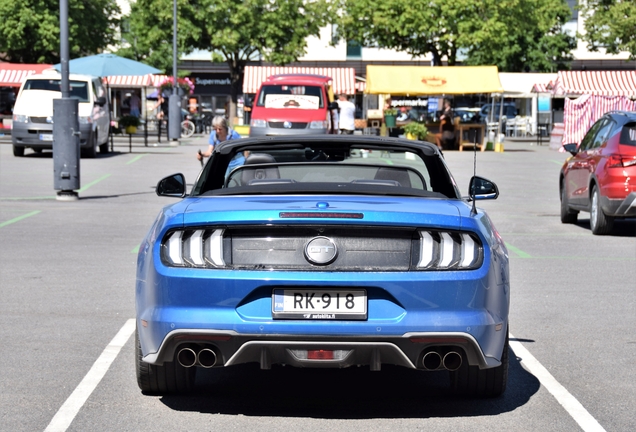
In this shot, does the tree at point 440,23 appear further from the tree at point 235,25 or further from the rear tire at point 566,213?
the rear tire at point 566,213

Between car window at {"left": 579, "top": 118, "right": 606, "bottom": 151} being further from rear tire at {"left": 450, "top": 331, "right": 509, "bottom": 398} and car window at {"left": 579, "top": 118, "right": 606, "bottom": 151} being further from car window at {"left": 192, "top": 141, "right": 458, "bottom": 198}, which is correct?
rear tire at {"left": 450, "top": 331, "right": 509, "bottom": 398}

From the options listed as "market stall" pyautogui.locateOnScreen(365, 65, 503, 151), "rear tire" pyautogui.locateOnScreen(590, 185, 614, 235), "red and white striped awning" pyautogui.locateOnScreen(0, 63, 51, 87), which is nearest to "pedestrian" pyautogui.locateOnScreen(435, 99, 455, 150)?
"market stall" pyautogui.locateOnScreen(365, 65, 503, 151)

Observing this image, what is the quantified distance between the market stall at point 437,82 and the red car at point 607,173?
27099mm

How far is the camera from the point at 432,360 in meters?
5.23

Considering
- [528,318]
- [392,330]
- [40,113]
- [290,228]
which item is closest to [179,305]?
[290,228]

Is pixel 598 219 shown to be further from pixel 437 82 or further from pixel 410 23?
pixel 410 23

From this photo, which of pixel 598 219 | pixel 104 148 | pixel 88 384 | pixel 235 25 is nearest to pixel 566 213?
pixel 598 219

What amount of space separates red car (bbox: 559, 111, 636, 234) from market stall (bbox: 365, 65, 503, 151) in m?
27.1

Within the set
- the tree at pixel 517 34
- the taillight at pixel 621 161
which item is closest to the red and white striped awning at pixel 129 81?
the tree at pixel 517 34

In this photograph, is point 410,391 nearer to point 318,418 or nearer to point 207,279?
point 318,418

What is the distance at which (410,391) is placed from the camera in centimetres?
605

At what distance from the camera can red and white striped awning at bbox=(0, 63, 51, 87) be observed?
5656 cm

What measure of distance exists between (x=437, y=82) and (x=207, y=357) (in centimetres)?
3898

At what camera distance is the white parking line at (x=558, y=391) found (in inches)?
213
